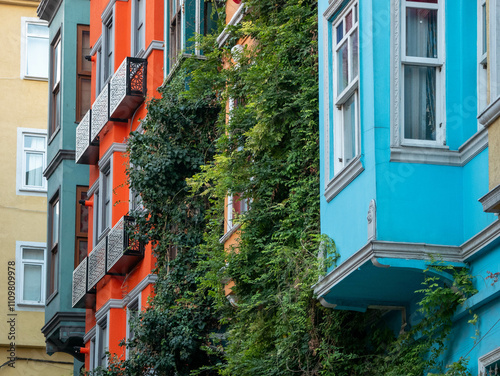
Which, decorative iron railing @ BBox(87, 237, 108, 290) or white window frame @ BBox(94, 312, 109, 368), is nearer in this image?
decorative iron railing @ BBox(87, 237, 108, 290)

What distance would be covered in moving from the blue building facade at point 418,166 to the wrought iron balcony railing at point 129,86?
44.5 feet

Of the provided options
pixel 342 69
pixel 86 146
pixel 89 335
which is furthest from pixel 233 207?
pixel 89 335

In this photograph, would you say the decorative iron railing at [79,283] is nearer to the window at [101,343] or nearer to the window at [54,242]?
the window at [101,343]

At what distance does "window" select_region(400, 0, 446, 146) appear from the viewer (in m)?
12.1

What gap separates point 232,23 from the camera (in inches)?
754

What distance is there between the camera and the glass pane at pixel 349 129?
520 inches

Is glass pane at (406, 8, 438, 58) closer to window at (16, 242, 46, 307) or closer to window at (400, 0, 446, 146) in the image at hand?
window at (400, 0, 446, 146)

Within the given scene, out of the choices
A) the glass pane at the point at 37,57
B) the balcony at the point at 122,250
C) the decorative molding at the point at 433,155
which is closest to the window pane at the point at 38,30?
the glass pane at the point at 37,57

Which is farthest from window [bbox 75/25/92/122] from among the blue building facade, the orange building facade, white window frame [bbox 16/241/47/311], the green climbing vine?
the blue building facade

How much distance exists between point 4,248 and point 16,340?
3294mm

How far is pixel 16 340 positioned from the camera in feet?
128

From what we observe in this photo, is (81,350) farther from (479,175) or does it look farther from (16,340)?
(479,175)

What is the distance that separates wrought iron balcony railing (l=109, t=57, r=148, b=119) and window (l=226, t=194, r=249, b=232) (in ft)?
26.3

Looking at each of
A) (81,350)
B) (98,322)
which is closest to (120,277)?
(98,322)
